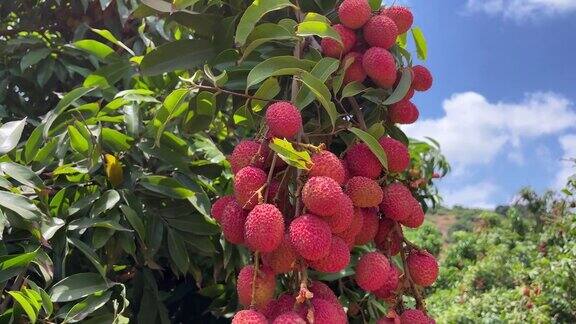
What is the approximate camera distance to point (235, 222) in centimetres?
65

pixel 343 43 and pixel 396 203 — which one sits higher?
pixel 343 43

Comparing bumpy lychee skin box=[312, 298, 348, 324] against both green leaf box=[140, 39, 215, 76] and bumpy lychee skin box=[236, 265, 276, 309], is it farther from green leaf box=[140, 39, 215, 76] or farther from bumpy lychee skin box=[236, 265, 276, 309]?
green leaf box=[140, 39, 215, 76]

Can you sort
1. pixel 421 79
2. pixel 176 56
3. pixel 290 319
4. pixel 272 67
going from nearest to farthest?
pixel 290 319, pixel 272 67, pixel 421 79, pixel 176 56

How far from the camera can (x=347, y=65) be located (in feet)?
2.52


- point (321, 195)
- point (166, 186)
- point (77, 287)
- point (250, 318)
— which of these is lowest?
point (77, 287)

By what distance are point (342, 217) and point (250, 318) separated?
0.42 feet

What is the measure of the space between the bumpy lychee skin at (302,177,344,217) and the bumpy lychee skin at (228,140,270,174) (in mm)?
70

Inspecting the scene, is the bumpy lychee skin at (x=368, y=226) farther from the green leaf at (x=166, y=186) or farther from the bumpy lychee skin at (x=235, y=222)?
the green leaf at (x=166, y=186)

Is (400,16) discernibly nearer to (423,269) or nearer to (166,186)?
(423,269)

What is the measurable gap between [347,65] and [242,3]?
271mm

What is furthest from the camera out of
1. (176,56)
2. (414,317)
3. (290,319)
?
(176,56)

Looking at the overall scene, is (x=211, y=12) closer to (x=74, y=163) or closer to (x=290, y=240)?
(x=74, y=163)

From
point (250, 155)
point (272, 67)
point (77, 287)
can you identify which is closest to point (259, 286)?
point (250, 155)

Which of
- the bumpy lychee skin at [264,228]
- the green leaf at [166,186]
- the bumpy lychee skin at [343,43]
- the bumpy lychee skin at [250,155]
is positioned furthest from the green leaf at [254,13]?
the green leaf at [166,186]
